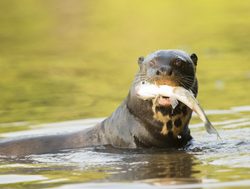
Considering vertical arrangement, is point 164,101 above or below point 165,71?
below

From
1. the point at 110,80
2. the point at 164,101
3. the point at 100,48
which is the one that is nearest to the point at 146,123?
the point at 164,101

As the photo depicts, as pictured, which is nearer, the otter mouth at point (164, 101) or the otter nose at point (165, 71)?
the otter nose at point (165, 71)

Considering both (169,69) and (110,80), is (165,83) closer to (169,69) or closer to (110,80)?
(169,69)

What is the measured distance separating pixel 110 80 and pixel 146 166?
20.8 feet

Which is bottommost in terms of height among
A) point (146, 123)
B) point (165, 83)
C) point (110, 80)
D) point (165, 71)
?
point (146, 123)

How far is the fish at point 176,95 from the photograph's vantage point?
26.4 ft

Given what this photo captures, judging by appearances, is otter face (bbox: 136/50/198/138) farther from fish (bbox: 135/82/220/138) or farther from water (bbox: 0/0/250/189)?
water (bbox: 0/0/250/189)

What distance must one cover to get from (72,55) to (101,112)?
720 cm

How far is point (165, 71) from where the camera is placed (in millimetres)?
8445

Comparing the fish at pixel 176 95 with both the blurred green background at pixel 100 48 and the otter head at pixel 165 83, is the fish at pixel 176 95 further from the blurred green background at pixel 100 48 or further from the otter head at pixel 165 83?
the blurred green background at pixel 100 48

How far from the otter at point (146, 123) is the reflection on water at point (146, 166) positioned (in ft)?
0.42

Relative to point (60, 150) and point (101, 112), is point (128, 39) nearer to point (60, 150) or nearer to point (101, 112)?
point (101, 112)

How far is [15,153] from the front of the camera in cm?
961

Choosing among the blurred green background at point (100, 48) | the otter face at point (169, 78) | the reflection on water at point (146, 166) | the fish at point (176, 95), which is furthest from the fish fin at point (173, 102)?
the blurred green background at point (100, 48)
